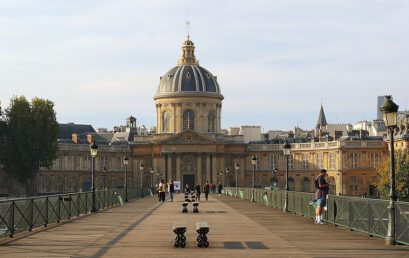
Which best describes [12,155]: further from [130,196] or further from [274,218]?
[274,218]

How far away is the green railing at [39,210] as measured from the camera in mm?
28484

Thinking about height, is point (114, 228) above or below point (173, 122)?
below

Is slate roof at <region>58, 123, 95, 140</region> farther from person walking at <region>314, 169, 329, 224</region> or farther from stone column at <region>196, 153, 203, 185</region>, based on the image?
person walking at <region>314, 169, 329, 224</region>

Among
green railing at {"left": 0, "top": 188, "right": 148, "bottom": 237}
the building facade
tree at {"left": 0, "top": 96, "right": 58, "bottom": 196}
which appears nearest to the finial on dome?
the building facade

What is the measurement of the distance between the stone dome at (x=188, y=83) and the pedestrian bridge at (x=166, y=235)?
112 metres

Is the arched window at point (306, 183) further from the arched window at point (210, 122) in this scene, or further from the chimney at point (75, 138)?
the chimney at point (75, 138)

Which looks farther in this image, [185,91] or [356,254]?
[185,91]

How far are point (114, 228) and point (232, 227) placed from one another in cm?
467

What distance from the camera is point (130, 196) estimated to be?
76562 millimetres

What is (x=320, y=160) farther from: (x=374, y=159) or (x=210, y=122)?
(x=210, y=122)

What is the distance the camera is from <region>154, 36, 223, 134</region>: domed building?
153 m

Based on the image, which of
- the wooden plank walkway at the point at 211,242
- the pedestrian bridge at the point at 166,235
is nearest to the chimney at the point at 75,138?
the pedestrian bridge at the point at 166,235

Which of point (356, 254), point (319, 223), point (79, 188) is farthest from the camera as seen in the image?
point (79, 188)

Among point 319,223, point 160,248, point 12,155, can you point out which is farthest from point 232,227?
point 12,155
